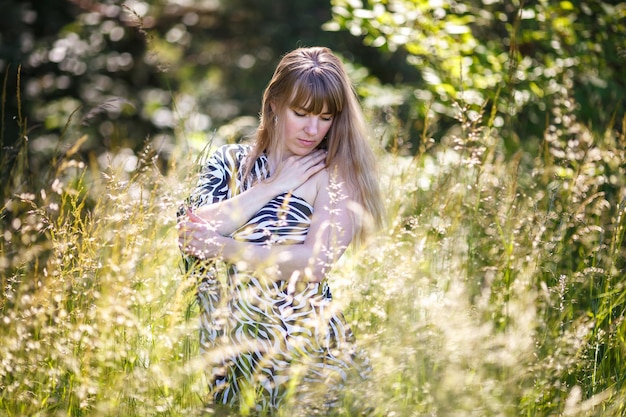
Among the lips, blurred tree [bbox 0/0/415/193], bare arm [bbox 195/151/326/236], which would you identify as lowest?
blurred tree [bbox 0/0/415/193]

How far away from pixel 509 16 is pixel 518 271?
7.36 ft

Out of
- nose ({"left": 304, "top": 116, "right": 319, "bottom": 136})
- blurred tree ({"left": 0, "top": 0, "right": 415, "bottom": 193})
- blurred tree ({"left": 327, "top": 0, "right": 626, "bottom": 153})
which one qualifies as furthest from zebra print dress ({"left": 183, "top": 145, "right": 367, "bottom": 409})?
blurred tree ({"left": 0, "top": 0, "right": 415, "bottom": 193})

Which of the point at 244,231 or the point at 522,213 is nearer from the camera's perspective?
the point at 244,231

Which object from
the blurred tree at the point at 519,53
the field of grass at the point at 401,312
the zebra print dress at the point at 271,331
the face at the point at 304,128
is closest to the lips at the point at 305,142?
the face at the point at 304,128

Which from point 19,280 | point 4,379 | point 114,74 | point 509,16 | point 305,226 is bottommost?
point 114,74

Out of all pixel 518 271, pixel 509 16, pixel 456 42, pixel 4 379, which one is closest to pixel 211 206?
pixel 4 379

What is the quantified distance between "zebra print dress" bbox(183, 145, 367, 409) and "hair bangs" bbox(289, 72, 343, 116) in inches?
12.6

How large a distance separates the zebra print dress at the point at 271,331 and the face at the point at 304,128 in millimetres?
210

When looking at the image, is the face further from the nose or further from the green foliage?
the green foliage

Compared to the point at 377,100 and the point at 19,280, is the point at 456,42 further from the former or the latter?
the point at 19,280

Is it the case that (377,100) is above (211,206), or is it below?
below

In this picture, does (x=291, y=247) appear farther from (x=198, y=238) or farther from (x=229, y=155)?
(x=229, y=155)

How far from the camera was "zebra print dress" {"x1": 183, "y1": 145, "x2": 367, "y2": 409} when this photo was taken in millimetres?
2254

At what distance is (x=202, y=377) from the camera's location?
7.87 feet
